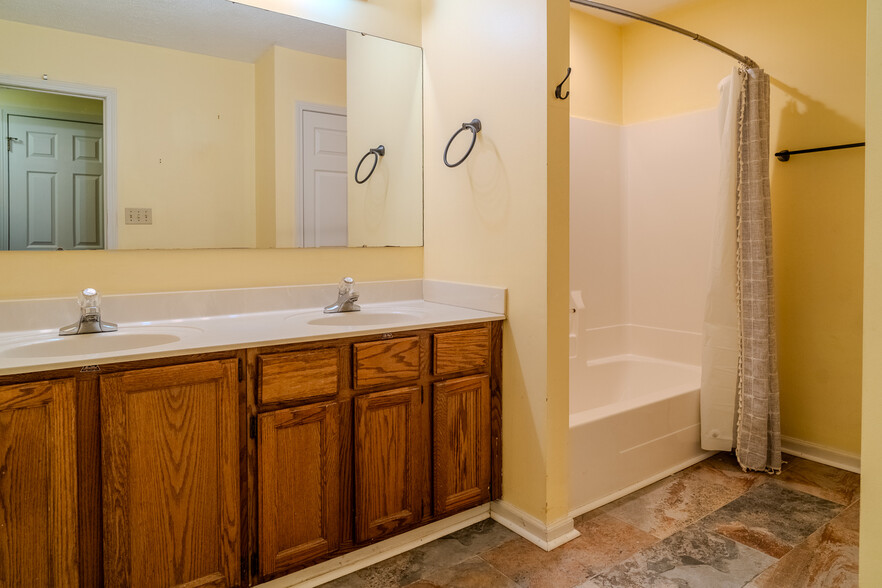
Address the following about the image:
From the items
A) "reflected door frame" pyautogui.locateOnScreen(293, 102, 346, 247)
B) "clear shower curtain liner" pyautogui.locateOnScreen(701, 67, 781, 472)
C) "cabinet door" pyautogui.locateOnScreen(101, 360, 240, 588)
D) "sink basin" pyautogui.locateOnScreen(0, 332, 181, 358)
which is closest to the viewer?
"cabinet door" pyautogui.locateOnScreen(101, 360, 240, 588)

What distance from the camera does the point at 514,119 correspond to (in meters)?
1.96

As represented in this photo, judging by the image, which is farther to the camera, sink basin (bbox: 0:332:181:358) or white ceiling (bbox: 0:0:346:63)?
white ceiling (bbox: 0:0:346:63)

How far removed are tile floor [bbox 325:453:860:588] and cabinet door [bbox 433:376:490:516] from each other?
14 centimetres

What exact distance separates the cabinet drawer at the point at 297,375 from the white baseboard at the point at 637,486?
1.06 meters

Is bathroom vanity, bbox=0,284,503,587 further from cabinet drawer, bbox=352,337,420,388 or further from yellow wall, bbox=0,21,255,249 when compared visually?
yellow wall, bbox=0,21,255,249

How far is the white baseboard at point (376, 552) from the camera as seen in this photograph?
1658mm

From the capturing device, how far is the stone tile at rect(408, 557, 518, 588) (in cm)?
166

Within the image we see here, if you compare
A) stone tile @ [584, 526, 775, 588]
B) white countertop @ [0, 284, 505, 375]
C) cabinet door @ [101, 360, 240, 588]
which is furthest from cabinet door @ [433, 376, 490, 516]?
cabinet door @ [101, 360, 240, 588]

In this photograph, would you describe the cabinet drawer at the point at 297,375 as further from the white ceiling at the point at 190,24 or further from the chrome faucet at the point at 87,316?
the white ceiling at the point at 190,24

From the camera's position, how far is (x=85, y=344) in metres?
1.62

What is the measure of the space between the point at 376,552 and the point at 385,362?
638mm

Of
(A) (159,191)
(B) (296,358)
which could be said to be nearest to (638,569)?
(B) (296,358)

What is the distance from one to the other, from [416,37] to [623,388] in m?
2.19

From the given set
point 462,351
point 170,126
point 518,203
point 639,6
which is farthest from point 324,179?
point 639,6
